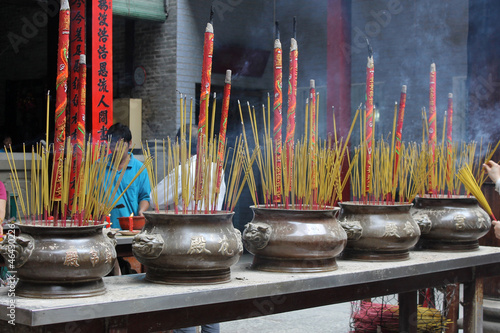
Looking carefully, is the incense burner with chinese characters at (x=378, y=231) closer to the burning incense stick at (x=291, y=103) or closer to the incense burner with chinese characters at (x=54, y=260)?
the burning incense stick at (x=291, y=103)

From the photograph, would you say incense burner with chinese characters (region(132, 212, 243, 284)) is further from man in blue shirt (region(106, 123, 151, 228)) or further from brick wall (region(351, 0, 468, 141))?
brick wall (region(351, 0, 468, 141))

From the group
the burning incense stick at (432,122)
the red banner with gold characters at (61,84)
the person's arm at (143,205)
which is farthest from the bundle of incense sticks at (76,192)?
the person's arm at (143,205)

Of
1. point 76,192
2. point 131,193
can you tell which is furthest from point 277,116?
point 131,193

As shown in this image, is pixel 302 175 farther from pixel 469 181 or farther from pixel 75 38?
pixel 75 38

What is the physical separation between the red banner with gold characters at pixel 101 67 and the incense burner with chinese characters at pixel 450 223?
345cm

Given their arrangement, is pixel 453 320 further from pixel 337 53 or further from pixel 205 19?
pixel 205 19

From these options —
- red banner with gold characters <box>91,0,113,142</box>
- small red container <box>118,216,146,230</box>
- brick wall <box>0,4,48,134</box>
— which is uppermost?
brick wall <box>0,4,48,134</box>

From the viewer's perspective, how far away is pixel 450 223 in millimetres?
2900

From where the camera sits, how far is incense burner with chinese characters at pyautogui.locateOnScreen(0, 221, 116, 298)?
1774 mm

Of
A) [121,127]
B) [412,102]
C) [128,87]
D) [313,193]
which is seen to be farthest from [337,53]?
[313,193]

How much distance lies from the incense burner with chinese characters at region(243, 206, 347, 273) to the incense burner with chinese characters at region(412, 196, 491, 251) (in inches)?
28.8

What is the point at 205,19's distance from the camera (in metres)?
7.47

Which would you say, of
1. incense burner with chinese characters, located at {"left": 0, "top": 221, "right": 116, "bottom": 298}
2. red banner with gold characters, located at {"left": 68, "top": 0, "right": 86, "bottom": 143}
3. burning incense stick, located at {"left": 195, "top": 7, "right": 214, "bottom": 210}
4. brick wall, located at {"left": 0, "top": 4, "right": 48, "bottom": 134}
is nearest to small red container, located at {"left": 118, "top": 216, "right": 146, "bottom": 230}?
red banner with gold characters, located at {"left": 68, "top": 0, "right": 86, "bottom": 143}

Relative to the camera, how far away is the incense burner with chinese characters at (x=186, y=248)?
2.00 meters
